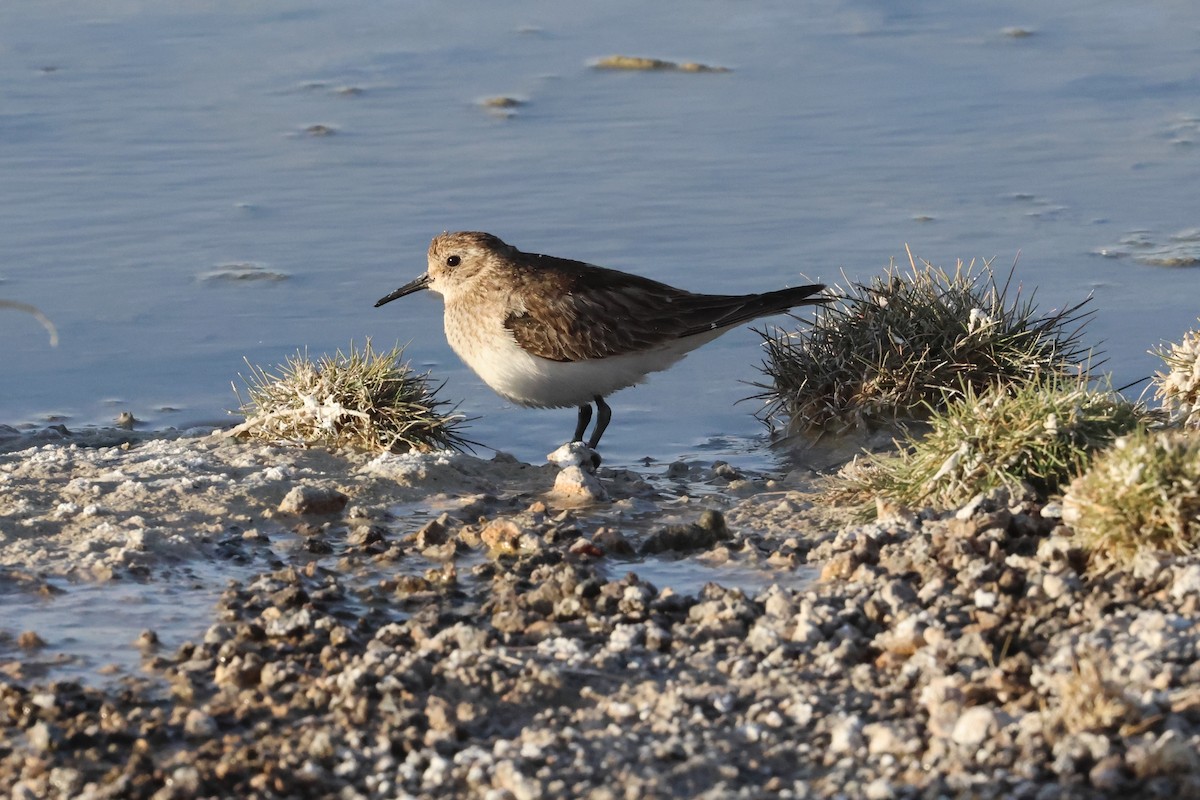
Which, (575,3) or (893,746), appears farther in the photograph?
(575,3)

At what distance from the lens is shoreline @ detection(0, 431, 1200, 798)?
14.0 feet

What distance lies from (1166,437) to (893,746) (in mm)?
1635

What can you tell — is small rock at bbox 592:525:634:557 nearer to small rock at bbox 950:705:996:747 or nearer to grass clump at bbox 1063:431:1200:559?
grass clump at bbox 1063:431:1200:559

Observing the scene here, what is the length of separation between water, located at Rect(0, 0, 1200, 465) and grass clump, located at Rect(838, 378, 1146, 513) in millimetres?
2254

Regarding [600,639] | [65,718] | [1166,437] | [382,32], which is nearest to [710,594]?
[600,639]

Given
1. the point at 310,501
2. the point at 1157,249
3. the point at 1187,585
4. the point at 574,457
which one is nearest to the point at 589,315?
the point at 574,457

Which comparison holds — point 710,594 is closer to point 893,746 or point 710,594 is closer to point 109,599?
point 893,746

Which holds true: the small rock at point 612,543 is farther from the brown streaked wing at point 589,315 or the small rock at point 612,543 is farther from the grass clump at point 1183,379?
the grass clump at point 1183,379

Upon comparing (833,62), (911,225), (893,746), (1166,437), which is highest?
(833,62)

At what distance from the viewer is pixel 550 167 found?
1139 cm

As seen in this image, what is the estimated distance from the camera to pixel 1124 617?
16.0ft

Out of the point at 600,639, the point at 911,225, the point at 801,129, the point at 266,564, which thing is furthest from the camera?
the point at 801,129

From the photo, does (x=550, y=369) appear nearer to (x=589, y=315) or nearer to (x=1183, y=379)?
(x=589, y=315)

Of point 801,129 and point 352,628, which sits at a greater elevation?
point 801,129
